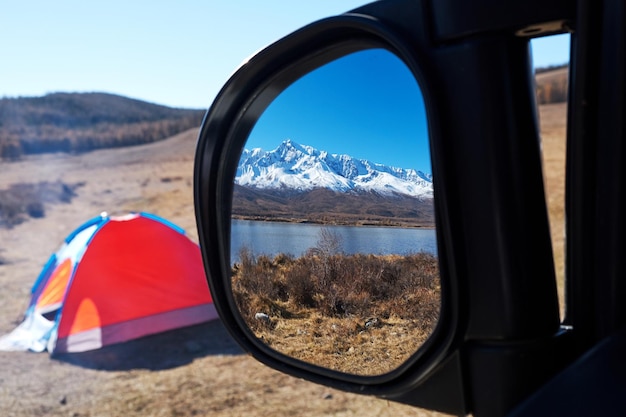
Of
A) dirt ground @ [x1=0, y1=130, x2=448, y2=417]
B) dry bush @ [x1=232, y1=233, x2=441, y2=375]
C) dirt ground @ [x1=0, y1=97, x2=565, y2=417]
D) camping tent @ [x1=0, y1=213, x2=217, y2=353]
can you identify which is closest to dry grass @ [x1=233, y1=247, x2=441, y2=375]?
dry bush @ [x1=232, y1=233, x2=441, y2=375]

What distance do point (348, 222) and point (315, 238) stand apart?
2.0 inches

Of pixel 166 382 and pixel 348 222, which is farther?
pixel 166 382

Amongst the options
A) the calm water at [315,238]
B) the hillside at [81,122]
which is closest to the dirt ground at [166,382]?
the calm water at [315,238]

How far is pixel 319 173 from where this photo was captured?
0.77 m

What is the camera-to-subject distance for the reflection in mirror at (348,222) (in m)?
0.68

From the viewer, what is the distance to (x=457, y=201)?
64 cm

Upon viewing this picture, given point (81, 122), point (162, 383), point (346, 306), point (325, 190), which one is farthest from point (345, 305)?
point (81, 122)

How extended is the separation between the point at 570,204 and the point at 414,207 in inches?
5.8

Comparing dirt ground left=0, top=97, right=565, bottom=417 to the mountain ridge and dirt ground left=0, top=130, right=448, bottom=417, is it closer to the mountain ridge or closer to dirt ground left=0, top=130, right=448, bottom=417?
dirt ground left=0, top=130, right=448, bottom=417

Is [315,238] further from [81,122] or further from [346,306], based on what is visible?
[81,122]

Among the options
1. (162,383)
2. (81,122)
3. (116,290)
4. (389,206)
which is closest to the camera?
(389,206)

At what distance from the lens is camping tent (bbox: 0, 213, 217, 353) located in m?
5.32

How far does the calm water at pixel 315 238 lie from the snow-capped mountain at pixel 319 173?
0.04m

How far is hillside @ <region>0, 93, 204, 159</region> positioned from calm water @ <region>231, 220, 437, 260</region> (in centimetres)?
2288
